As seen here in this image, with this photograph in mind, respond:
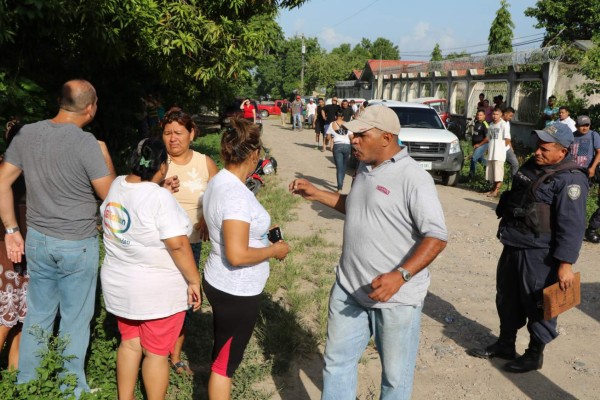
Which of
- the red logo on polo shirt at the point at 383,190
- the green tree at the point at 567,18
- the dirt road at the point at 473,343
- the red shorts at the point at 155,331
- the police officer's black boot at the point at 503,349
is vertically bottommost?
the dirt road at the point at 473,343

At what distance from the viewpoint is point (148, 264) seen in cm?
329

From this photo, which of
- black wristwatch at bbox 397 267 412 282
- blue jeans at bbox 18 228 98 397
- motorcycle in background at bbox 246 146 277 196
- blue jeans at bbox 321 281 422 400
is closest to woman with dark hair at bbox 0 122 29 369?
blue jeans at bbox 18 228 98 397

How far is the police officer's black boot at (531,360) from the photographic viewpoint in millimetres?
4613

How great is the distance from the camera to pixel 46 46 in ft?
28.6

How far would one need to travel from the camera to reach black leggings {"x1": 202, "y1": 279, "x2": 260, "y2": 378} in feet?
10.8

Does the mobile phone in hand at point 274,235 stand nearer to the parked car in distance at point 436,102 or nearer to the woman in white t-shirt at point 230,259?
the woman in white t-shirt at point 230,259

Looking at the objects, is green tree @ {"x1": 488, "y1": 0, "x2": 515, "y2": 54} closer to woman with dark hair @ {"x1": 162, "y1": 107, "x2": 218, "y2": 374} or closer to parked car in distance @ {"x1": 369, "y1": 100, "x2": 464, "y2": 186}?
parked car in distance @ {"x1": 369, "y1": 100, "x2": 464, "y2": 186}

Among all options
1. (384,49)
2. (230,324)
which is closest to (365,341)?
(230,324)

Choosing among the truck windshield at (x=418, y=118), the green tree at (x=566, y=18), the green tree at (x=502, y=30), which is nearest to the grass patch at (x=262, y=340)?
the truck windshield at (x=418, y=118)

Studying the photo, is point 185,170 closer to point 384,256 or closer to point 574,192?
point 384,256

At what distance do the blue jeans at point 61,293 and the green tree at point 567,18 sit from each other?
122 ft

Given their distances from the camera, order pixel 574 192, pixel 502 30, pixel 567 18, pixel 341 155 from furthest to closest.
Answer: pixel 502 30 < pixel 567 18 < pixel 341 155 < pixel 574 192

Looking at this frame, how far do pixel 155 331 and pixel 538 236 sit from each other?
109 inches

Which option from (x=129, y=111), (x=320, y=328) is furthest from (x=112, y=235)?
(x=129, y=111)
